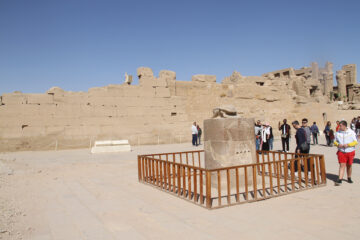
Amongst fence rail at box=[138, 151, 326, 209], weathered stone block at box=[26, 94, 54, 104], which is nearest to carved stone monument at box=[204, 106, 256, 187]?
fence rail at box=[138, 151, 326, 209]

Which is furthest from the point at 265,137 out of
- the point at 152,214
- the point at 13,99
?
the point at 13,99

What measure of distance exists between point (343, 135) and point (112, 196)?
16.5ft

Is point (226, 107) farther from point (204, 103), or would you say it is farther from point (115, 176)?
point (204, 103)

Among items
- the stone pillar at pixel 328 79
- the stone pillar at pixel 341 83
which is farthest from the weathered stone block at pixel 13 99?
the stone pillar at pixel 328 79

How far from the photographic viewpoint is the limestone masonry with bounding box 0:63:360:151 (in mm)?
14102

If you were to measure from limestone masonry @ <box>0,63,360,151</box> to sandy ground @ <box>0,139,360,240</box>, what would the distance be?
7.91 metres

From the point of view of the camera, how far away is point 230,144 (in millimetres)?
6215

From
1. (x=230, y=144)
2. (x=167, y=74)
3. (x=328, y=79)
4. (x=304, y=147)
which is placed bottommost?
(x=304, y=147)

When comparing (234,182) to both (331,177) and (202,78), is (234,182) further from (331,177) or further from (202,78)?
(202,78)

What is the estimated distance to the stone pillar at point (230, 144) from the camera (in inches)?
245

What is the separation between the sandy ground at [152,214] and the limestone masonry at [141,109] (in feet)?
26.0

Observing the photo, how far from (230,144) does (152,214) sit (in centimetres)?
246

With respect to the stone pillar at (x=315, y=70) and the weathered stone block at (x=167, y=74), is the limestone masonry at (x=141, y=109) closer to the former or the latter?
the weathered stone block at (x=167, y=74)

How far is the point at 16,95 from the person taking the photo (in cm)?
1402
